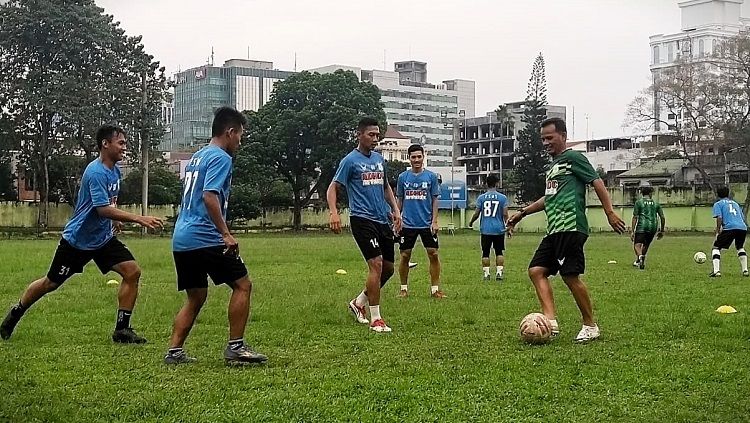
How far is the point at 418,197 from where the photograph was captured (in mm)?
13484

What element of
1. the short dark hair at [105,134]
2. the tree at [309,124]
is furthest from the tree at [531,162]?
the short dark hair at [105,134]

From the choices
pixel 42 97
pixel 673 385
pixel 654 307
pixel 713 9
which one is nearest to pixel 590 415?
pixel 673 385

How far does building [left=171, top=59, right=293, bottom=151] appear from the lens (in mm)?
148250

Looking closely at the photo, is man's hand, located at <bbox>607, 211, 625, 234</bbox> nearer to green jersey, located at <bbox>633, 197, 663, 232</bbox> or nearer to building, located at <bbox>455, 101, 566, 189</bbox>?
green jersey, located at <bbox>633, 197, 663, 232</bbox>

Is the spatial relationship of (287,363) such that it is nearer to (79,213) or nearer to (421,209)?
(79,213)

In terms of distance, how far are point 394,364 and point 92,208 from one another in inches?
132

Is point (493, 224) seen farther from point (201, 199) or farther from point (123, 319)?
point (201, 199)

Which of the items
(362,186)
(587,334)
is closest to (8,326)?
(362,186)

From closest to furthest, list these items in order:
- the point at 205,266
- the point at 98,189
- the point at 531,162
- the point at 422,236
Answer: the point at 205,266
the point at 98,189
the point at 422,236
the point at 531,162

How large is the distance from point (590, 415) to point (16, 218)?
6409 cm

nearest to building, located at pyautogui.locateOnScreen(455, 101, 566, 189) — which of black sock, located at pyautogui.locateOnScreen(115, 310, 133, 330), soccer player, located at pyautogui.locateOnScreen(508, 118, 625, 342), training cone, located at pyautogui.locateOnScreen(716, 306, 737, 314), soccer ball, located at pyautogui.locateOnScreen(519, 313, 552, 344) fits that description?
training cone, located at pyautogui.locateOnScreen(716, 306, 737, 314)

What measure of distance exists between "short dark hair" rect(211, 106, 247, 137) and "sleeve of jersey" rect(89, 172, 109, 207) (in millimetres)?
1606

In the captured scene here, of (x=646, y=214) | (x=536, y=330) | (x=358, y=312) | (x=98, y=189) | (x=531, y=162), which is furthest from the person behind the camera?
(x=531, y=162)

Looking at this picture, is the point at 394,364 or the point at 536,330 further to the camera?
the point at 536,330
